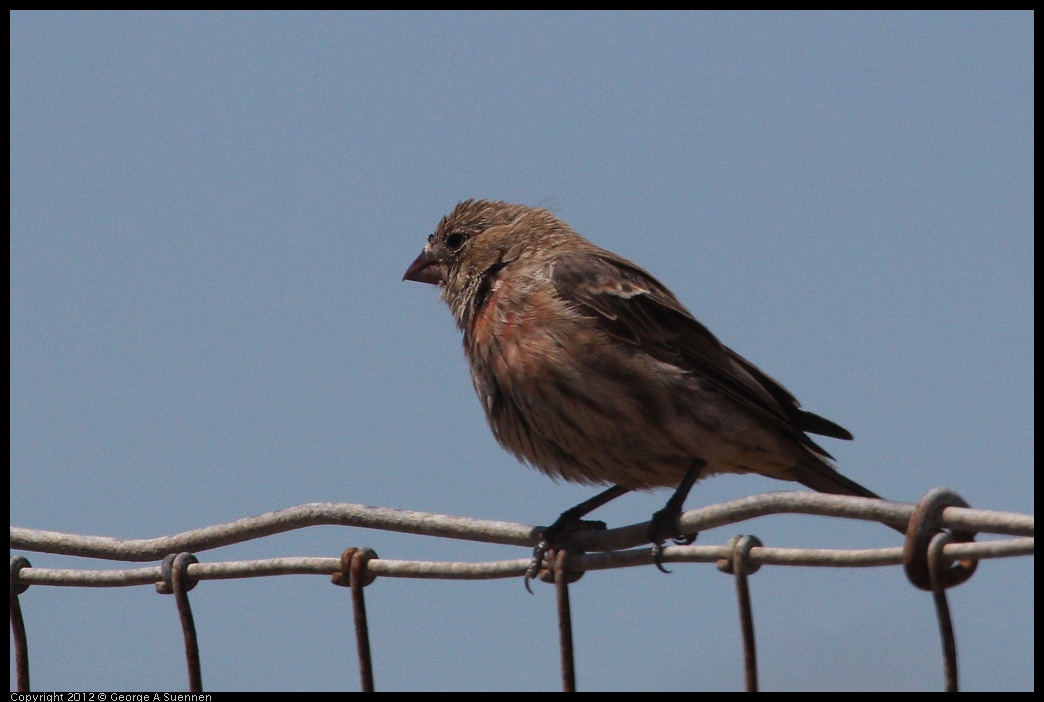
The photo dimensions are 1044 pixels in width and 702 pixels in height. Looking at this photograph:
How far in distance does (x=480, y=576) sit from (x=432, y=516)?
28 cm

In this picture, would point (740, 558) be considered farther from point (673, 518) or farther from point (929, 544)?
point (673, 518)

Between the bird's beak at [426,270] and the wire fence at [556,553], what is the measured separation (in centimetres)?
375

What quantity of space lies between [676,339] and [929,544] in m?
3.76

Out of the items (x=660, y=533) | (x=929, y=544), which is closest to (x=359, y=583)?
(x=660, y=533)

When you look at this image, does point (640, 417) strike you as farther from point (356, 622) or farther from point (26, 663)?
point (26, 663)

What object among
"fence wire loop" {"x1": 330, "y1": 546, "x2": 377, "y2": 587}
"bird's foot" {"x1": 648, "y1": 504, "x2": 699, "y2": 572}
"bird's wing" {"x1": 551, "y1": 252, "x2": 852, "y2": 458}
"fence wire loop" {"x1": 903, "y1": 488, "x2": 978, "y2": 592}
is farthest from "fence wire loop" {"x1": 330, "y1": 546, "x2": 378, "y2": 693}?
"bird's wing" {"x1": 551, "y1": 252, "x2": 852, "y2": 458}

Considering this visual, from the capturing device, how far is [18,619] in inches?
180

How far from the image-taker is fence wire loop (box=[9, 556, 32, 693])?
4.43 m

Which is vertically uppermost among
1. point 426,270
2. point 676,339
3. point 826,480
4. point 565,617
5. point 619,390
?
point 426,270

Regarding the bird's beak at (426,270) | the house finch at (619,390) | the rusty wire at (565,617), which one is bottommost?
the rusty wire at (565,617)

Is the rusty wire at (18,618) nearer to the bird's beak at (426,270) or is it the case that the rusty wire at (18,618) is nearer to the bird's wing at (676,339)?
the bird's wing at (676,339)

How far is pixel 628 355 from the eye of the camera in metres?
6.50

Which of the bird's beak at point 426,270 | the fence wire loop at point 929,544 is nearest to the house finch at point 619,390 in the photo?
the bird's beak at point 426,270

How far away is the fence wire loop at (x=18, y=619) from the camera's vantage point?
4426 mm
